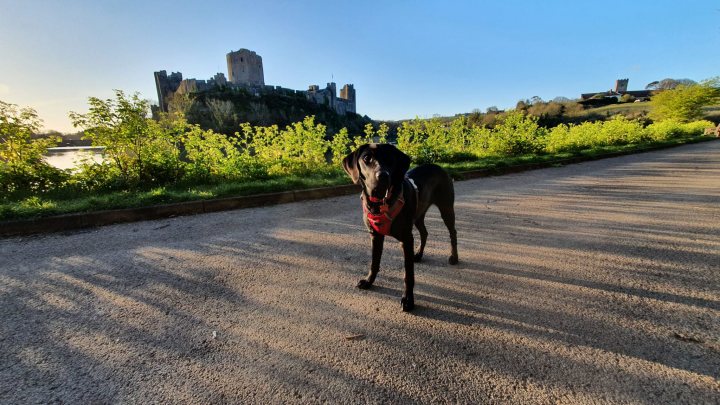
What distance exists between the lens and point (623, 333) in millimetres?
2117

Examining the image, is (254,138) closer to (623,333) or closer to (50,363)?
(50,363)

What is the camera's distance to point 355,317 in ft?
7.86

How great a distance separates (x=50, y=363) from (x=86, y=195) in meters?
5.45

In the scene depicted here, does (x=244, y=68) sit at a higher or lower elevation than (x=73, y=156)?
higher

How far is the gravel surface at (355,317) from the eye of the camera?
173cm

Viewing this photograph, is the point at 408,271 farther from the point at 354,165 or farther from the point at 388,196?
the point at 354,165

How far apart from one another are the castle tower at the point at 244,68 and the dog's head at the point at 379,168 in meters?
121

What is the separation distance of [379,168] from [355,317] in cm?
123

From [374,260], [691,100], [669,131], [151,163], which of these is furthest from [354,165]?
[691,100]

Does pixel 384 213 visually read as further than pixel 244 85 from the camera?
No

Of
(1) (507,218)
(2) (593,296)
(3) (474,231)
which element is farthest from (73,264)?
(1) (507,218)

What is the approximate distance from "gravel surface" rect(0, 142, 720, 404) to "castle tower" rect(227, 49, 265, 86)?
4703 inches

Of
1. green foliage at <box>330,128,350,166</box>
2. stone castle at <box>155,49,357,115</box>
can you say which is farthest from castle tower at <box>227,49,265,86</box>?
green foliage at <box>330,128,350,166</box>

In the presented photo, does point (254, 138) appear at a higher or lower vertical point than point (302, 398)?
higher
